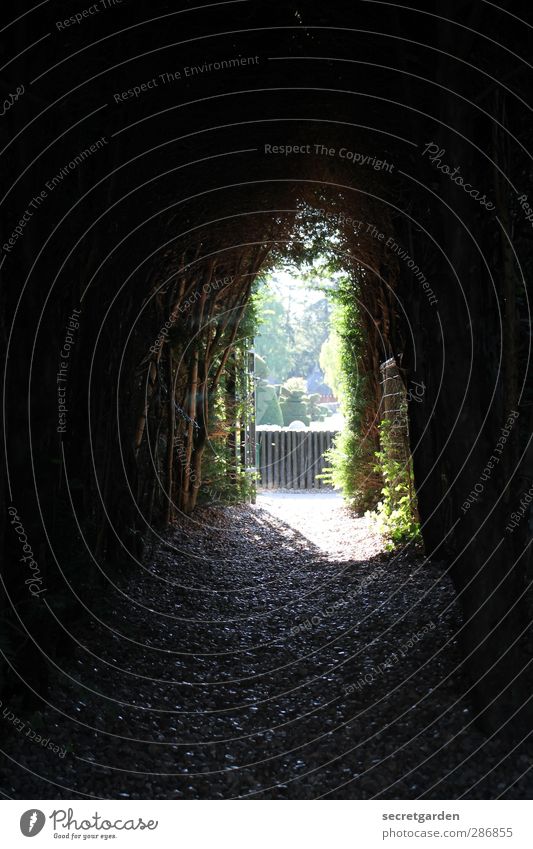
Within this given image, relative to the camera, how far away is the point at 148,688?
4.71 meters

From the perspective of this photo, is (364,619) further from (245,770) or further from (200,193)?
(200,193)

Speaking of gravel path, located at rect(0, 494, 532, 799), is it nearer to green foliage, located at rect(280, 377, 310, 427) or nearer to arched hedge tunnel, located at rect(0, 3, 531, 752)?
arched hedge tunnel, located at rect(0, 3, 531, 752)

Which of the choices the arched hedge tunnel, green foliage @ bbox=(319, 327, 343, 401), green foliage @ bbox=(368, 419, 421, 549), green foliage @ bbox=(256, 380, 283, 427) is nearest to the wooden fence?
green foliage @ bbox=(319, 327, 343, 401)

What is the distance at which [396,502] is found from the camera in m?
8.94

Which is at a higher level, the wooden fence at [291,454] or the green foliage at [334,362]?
the green foliage at [334,362]

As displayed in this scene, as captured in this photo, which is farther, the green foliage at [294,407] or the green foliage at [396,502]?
the green foliage at [294,407]

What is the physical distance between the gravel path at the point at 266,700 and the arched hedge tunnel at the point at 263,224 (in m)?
0.29

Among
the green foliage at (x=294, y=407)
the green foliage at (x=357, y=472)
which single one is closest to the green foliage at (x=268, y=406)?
the green foliage at (x=294, y=407)

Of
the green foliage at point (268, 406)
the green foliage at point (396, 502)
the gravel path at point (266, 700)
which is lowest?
the gravel path at point (266, 700)

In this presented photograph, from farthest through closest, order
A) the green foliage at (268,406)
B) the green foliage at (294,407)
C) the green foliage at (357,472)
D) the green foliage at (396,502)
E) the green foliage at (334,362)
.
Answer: the green foliage at (294,407) → the green foliage at (268,406) → the green foliage at (334,362) → the green foliage at (357,472) → the green foliage at (396,502)

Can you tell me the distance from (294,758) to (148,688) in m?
1.21

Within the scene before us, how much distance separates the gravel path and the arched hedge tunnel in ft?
0.95

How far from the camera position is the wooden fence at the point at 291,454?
72.3 feet

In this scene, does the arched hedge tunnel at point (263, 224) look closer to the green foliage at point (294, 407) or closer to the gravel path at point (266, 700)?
the gravel path at point (266, 700)
